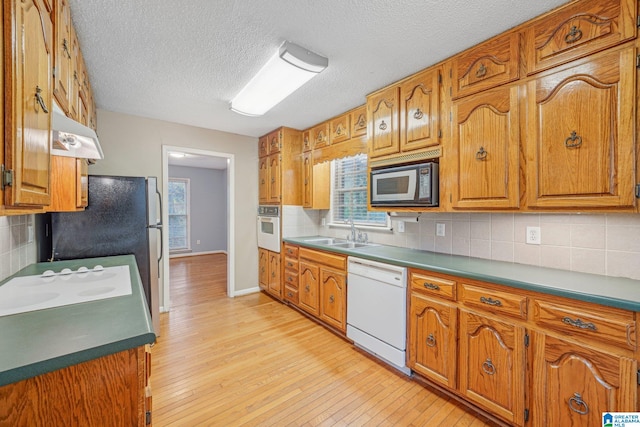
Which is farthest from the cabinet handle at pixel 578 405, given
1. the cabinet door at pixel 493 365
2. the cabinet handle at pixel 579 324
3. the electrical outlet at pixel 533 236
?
the electrical outlet at pixel 533 236

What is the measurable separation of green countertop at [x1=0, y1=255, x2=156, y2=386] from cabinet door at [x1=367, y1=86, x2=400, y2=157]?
2.09 m

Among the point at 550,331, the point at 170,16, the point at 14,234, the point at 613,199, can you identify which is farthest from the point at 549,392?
the point at 14,234

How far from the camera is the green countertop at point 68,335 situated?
0.73 metres

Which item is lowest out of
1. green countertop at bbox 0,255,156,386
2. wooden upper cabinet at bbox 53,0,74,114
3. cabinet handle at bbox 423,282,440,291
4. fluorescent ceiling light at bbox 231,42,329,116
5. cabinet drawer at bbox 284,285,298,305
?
cabinet drawer at bbox 284,285,298,305

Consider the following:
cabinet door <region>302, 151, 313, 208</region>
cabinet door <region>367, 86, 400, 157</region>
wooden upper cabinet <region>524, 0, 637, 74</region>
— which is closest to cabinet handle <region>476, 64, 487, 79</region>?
wooden upper cabinet <region>524, 0, 637, 74</region>

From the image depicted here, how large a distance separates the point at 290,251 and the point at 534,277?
2.53 m

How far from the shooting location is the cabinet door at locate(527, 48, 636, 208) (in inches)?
51.4

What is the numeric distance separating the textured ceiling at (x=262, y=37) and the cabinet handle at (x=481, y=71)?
17 centimetres

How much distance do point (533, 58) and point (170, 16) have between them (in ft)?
7.00

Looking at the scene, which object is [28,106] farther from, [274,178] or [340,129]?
[274,178]

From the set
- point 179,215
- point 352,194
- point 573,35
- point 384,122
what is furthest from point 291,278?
point 179,215

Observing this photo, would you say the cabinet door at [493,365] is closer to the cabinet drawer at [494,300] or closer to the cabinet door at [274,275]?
the cabinet drawer at [494,300]

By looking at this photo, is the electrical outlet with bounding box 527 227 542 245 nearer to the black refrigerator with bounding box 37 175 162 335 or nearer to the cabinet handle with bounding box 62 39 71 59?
the cabinet handle with bounding box 62 39 71 59

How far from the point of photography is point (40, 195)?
90cm
